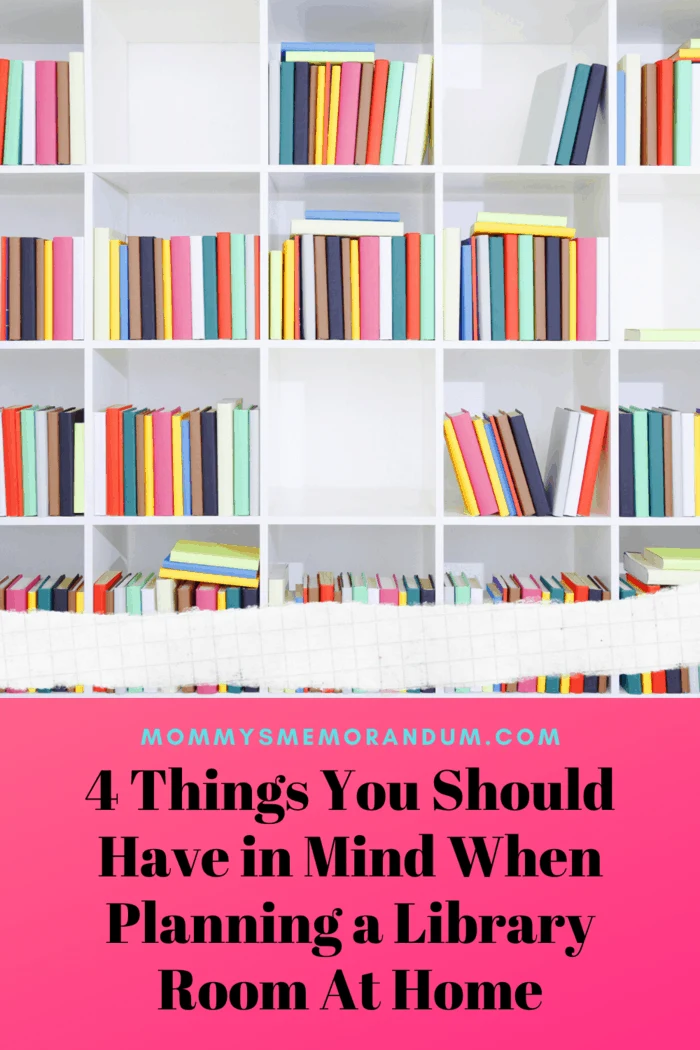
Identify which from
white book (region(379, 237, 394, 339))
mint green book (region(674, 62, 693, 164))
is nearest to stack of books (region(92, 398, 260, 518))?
white book (region(379, 237, 394, 339))

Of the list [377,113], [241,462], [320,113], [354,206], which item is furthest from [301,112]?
[241,462]

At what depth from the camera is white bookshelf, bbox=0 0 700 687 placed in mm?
2389

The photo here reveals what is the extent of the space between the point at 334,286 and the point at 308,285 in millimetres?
61

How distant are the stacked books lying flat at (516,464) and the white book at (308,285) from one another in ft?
1.27

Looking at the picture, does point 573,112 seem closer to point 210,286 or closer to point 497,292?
point 497,292

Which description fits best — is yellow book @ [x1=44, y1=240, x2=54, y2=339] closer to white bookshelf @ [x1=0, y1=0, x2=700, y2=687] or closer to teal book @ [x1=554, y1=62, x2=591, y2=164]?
white bookshelf @ [x1=0, y1=0, x2=700, y2=687]

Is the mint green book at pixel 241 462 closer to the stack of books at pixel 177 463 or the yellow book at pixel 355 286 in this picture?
the stack of books at pixel 177 463

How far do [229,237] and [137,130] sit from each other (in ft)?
1.79

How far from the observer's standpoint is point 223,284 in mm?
2334

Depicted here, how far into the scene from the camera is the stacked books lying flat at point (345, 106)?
2283 mm

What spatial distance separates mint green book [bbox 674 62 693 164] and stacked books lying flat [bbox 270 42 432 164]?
572mm

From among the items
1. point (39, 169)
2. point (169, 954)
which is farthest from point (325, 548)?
point (169, 954)

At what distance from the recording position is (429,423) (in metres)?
2.54

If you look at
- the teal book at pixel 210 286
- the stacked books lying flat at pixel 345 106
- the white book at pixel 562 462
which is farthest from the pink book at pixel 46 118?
the white book at pixel 562 462
